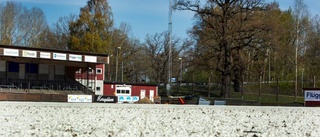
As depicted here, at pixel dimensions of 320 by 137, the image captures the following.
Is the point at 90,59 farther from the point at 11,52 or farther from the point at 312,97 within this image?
the point at 312,97

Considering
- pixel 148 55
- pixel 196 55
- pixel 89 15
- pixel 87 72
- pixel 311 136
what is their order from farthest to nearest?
pixel 148 55
pixel 89 15
pixel 87 72
pixel 196 55
pixel 311 136

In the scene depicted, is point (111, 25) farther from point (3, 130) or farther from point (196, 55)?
point (3, 130)

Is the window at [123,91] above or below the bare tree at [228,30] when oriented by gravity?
below

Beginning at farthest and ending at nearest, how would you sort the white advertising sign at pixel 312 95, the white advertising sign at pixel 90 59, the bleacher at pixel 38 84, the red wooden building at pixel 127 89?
the red wooden building at pixel 127 89 < the white advertising sign at pixel 90 59 < the bleacher at pixel 38 84 < the white advertising sign at pixel 312 95

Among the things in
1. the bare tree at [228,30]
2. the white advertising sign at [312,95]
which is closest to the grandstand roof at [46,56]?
the bare tree at [228,30]

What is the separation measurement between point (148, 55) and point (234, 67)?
131 feet

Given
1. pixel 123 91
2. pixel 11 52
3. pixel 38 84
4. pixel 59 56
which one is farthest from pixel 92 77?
pixel 11 52

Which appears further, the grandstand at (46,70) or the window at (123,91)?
the window at (123,91)

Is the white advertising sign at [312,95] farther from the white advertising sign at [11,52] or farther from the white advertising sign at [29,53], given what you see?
the white advertising sign at [11,52]

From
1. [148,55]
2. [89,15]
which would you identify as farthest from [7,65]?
[148,55]

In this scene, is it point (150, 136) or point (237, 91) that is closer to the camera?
point (150, 136)

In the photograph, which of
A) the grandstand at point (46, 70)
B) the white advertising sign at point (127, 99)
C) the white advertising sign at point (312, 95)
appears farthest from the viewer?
the grandstand at point (46, 70)

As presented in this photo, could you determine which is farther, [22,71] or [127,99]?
[22,71]

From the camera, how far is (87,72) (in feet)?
189
